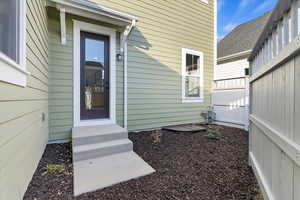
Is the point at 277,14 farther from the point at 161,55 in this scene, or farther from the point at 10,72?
the point at 161,55

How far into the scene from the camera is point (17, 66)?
133cm

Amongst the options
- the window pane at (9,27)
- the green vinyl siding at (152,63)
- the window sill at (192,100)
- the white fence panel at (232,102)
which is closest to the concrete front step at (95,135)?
the green vinyl siding at (152,63)

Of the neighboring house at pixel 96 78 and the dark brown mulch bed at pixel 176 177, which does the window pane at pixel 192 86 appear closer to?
the neighboring house at pixel 96 78

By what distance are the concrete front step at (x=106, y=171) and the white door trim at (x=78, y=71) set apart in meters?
1.20

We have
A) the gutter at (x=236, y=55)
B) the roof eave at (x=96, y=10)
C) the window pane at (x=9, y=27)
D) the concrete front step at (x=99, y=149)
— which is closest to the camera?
the window pane at (x=9, y=27)

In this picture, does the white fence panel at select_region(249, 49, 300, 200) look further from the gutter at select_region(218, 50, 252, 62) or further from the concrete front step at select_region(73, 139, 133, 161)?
the gutter at select_region(218, 50, 252, 62)

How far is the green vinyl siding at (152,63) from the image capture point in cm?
329

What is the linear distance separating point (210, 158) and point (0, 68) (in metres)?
2.97

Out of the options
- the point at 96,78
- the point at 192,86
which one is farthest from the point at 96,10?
the point at 192,86

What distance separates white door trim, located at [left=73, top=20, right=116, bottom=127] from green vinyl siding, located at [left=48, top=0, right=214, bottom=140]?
96mm

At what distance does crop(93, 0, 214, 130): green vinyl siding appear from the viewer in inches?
167

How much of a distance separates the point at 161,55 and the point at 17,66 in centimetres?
385

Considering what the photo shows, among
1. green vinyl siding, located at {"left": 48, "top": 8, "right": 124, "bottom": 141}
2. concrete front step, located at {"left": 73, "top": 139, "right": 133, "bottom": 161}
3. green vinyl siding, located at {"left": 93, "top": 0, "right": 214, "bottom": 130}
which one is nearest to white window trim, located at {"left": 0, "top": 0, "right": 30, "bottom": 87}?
concrete front step, located at {"left": 73, "top": 139, "right": 133, "bottom": 161}

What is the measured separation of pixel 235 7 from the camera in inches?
569
